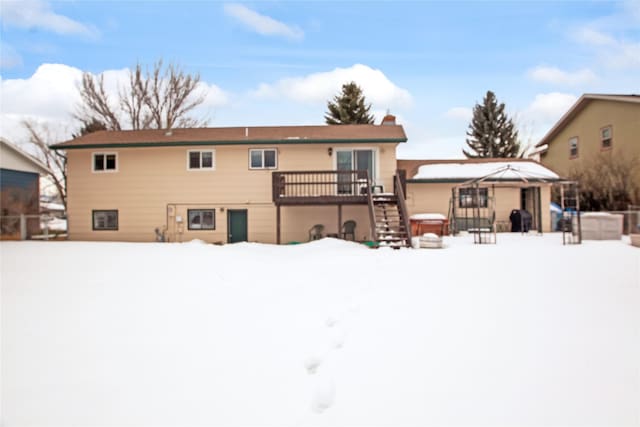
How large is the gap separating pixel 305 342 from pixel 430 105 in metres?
6.77

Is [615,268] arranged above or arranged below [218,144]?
below

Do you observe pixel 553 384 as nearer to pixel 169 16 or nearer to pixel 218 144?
pixel 169 16

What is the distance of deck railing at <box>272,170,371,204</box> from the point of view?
46.8ft

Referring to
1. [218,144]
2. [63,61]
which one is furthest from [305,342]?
[218,144]

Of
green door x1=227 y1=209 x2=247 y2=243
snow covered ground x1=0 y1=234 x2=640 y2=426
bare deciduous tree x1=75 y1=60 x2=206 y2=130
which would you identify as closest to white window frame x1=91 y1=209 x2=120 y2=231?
green door x1=227 y1=209 x2=247 y2=243

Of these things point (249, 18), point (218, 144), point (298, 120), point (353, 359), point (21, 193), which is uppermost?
point (298, 120)

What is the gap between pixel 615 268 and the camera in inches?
298

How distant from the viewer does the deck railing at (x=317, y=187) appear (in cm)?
1426

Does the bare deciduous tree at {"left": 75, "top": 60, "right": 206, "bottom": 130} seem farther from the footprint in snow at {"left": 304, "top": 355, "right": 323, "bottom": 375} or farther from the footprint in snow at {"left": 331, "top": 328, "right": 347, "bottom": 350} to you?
the footprint in snow at {"left": 304, "top": 355, "right": 323, "bottom": 375}

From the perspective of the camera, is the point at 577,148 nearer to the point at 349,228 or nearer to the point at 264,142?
the point at 349,228

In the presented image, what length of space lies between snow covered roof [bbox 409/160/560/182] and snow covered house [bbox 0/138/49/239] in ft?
58.2

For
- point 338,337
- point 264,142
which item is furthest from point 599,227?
point 338,337

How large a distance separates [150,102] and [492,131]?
28.7 metres

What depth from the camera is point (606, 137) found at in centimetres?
718
